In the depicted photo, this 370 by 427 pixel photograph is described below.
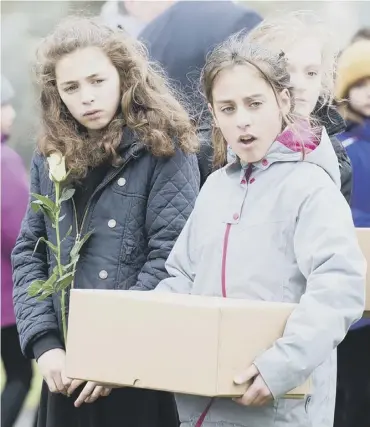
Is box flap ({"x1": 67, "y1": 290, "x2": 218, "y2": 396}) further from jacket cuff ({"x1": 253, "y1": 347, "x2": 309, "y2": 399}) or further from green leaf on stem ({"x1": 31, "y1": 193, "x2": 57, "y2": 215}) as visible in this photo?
green leaf on stem ({"x1": 31, "y1": 193, "x2": 57, "y2": 215})

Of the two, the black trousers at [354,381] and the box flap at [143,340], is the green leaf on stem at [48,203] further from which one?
the black trousers at [354,381]

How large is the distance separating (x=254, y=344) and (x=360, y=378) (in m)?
1.19

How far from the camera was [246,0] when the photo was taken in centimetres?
292

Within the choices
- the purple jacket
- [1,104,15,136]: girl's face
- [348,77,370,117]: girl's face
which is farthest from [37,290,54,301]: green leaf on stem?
[348,77,370,117]: girl's face

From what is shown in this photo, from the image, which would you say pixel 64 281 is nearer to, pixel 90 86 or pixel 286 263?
pixel 90 86

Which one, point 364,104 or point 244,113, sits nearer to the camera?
point 244,113

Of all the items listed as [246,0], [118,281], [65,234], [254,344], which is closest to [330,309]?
[254,344]

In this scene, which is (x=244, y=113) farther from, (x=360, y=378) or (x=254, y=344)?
(x=360, y=378)

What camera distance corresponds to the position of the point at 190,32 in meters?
2.90

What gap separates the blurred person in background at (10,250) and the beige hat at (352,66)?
3.55ft

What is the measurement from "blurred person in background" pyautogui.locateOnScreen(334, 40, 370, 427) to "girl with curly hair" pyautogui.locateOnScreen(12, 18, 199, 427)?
595 mm

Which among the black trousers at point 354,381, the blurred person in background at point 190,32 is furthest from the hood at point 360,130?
the black trousers at point 354,381

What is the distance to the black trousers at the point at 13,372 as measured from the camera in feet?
10.7

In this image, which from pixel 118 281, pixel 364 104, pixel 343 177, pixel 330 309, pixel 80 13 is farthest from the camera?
pixel 80 13
